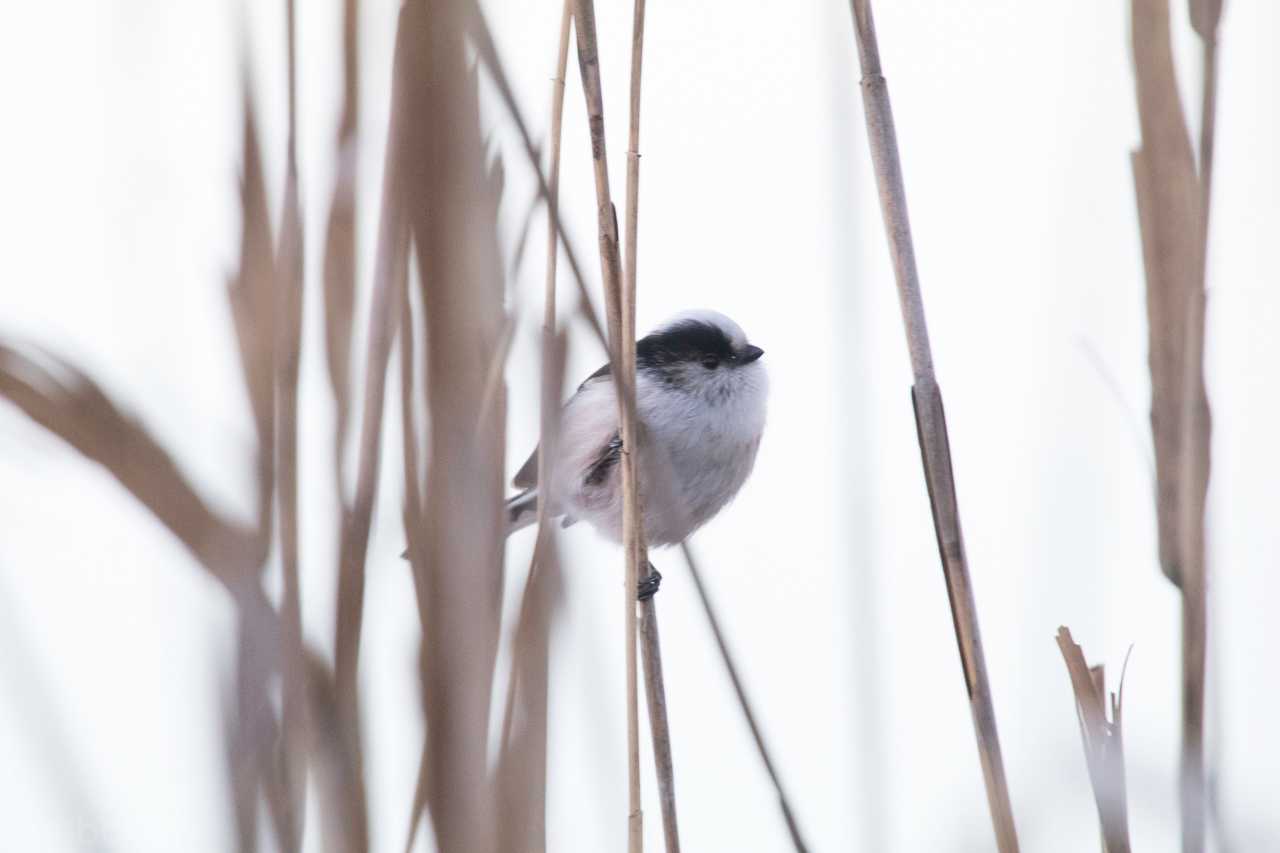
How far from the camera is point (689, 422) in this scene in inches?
80.6

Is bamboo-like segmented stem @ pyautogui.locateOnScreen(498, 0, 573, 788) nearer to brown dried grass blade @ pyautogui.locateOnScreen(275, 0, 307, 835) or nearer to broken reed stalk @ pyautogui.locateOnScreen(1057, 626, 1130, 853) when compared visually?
brown dried grass blade @ pyautogui.locateOnScreen(275, 0, 307, 835)

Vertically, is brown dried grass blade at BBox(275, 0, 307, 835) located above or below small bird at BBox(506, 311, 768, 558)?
above

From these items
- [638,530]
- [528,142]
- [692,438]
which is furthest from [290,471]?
[692,438]

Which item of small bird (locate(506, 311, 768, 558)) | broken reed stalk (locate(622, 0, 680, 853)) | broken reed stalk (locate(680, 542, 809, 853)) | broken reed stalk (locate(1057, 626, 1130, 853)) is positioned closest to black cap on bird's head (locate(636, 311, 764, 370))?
small bird (locate(506, 311, 768, 558))

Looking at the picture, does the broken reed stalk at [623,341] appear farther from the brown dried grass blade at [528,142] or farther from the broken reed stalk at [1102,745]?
the broken reed stalk at [1102,745]

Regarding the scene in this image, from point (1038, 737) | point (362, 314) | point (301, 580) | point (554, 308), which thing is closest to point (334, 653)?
point (301, 580)

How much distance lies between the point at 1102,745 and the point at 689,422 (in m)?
1.35

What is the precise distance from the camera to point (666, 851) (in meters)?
0.87

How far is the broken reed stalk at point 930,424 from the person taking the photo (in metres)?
0.77

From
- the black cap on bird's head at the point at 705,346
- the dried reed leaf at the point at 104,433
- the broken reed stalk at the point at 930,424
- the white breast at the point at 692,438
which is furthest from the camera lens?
the black cap on bird's head at the point at 705,346

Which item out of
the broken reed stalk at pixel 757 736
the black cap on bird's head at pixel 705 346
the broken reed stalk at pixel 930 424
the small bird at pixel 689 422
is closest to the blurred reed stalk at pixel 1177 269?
the broken reed stalk at pixel 930 424

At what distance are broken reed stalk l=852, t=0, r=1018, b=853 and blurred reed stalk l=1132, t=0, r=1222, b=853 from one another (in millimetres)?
111

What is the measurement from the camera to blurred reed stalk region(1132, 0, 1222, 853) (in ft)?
2.30

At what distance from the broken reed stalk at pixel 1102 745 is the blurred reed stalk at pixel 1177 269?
36 millimetres
